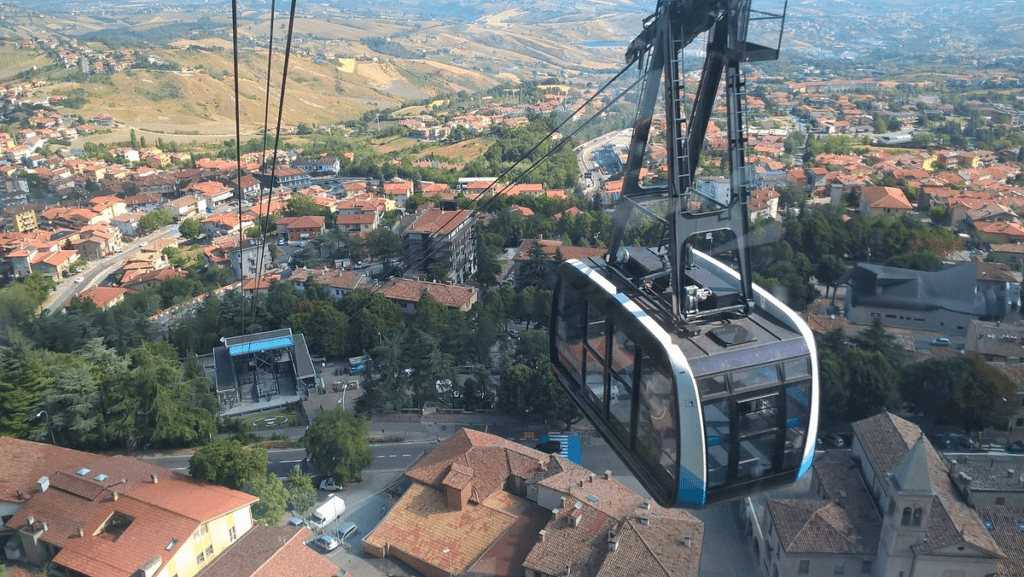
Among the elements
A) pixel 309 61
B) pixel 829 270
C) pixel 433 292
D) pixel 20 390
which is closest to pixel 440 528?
pixel 20 390

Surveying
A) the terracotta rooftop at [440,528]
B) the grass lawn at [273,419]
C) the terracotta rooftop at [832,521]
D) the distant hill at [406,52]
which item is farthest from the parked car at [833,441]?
the distant hill at [406,52]

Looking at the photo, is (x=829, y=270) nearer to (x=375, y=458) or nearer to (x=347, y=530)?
(x=375, y=458)

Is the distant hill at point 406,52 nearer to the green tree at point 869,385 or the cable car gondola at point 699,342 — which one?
the green tree at point 869,385

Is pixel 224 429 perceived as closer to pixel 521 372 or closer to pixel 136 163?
pixel 521 372

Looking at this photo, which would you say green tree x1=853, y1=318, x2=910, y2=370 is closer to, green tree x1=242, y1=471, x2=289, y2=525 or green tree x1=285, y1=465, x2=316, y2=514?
green tree x1=285, y1=465, x2=316, y2=514

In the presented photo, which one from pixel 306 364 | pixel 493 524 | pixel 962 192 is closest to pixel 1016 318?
pixel 962 192

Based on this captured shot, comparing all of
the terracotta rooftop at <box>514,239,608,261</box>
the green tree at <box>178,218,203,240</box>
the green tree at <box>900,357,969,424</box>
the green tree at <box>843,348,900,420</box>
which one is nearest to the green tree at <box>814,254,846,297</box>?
the terracotta rooftop at <box>514,239,608,261</box>
